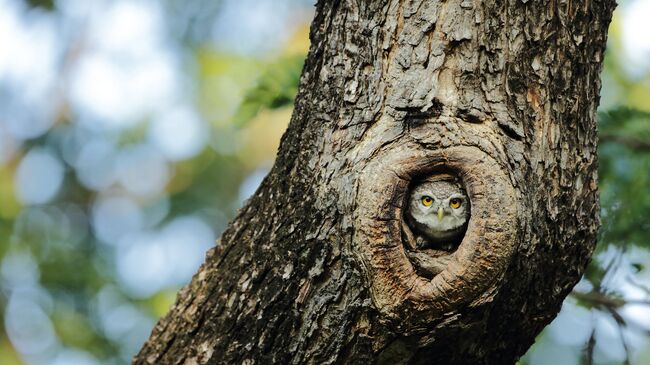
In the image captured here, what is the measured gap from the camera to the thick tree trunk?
2.42 m

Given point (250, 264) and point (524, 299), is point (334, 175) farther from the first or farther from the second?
point (524, 299)

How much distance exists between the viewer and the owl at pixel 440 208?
2459mm

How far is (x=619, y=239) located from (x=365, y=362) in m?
1.61

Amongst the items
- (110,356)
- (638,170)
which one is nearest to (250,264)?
(638,170)

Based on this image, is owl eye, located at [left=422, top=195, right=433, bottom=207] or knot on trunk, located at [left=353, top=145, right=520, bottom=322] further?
owl eye, located at [left=422, top=195, right=433, bottom=207]

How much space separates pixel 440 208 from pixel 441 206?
2 cm

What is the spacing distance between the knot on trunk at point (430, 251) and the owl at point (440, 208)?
39 mm

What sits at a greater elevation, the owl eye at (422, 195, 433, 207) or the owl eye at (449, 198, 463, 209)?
the owl eye at (422, 195, 433, 207)

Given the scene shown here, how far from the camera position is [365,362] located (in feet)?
8.66

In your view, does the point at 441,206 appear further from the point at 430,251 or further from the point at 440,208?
the point at 430,251

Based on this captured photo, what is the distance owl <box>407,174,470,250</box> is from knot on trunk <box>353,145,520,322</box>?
0.13 feet

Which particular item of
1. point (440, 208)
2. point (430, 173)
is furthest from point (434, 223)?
point (430, 173)

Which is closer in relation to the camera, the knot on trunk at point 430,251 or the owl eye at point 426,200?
the knot on trunk at point 430,251

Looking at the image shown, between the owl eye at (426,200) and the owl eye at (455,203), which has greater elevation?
the owl eye at (426,200)
